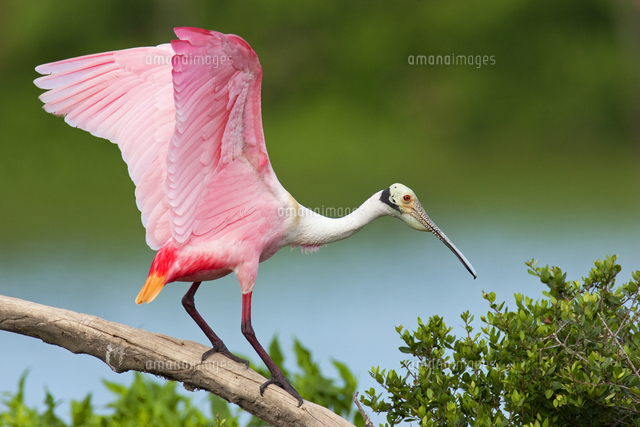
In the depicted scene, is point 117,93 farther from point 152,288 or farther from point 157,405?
point 157,405

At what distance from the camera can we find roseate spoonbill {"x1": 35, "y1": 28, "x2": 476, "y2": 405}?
1942 millimetres

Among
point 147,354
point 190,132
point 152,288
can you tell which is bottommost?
point 147,354

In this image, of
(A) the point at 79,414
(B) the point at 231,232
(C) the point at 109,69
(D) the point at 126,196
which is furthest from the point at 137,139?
(D) the point at 126,196

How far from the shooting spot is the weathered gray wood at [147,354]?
2174 millimetres

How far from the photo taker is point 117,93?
2.43 metres

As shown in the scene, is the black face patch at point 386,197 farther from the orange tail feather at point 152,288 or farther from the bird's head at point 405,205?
the orange tail feather at point 152,288

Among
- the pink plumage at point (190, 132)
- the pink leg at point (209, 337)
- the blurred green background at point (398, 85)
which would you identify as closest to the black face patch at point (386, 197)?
the pink plumage at point (190, 132)

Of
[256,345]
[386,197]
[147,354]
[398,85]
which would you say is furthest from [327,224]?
[398,85]

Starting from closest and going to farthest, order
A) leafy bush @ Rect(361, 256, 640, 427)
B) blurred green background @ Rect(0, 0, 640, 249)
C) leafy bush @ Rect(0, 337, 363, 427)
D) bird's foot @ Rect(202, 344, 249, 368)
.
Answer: leafy bush @ Rect(361, 256, 640, 427), bird's foot @ Rect(202, 344, 249, 368), leafy bush @ Rect(0, 337, 363, 427), blurred green background @ Rect(0, 0, 640, 249)

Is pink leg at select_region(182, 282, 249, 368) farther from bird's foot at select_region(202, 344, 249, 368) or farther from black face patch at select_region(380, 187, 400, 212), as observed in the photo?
black face patch at select_region(380, 187, 400, 212)

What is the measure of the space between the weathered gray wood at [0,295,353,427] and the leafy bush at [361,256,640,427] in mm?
309

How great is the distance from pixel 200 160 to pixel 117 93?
541mm

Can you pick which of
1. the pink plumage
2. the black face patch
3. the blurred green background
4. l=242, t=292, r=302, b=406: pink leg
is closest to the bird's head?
the black face patch

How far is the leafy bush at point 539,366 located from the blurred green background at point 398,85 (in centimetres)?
381
